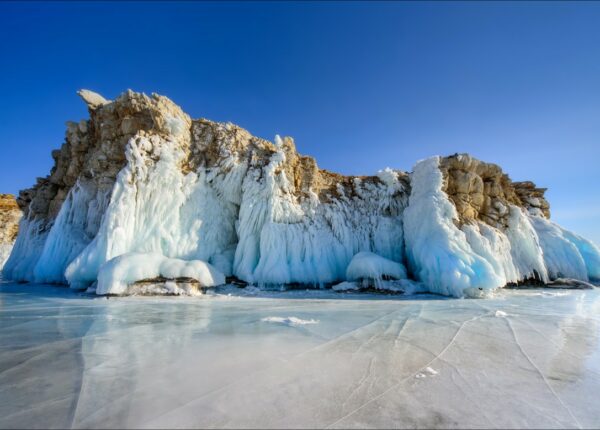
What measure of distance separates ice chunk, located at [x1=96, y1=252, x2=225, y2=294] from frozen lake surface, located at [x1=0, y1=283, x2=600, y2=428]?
4.58 metres

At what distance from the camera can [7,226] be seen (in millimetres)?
34188

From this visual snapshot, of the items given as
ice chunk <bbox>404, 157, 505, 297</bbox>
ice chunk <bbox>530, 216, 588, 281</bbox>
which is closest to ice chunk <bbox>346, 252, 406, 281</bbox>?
ice chunk <bbox>404, 157, 505, 297</bbox>

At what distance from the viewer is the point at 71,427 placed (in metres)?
2.38

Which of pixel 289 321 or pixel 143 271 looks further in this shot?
pixel 143 271

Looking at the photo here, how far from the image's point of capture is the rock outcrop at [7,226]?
33.6 m

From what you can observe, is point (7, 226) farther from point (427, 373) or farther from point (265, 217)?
point (427, 373)

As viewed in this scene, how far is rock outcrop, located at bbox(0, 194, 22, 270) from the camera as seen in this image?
3362 centimetres

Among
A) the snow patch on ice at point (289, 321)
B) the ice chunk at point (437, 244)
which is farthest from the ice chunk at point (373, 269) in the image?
the snow patch on ice at point (289, 321)

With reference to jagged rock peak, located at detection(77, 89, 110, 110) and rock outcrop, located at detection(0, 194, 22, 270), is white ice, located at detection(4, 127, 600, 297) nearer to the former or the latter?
jagged rock peak, located at detection(77, 89, 110, 110)

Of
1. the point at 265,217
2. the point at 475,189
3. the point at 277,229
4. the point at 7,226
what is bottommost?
the point at 277,229

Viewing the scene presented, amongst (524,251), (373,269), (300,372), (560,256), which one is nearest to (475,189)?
(524,251)

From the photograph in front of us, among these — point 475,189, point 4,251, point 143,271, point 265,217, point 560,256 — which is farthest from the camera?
point 4,251

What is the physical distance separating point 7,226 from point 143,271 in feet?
114

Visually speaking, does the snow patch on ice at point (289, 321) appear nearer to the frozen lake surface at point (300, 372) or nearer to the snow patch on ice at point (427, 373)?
the frozen lake surface at point (300, 372)
